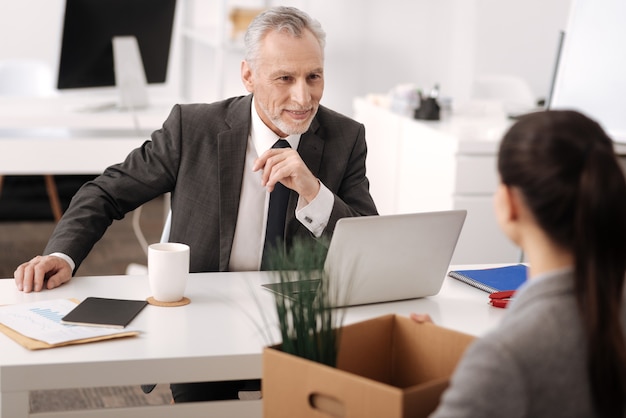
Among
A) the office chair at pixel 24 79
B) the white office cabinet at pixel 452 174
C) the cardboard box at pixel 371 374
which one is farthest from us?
the office chair at pixel 24 79

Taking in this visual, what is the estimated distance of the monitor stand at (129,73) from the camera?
4043 mm

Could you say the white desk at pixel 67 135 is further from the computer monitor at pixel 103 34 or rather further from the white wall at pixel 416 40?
the white wall at pixel 416 40

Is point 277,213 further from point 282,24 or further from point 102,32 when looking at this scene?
point 102,32

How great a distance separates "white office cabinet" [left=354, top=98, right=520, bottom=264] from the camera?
3.53 metres

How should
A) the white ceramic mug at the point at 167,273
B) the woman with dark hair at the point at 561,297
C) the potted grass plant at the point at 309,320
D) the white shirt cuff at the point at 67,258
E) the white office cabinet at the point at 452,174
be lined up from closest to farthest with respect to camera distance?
the woman with dark hair at the point at 561,297, the potted grass plant at the point at 309,320, the white ceramic mug at the point at 167,273, the white shirt cuff at the point at 67,258, the white office cabinet at the point at 452,174

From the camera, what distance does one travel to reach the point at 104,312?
65.2 inches

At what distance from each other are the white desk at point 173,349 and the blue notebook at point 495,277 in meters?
0.09

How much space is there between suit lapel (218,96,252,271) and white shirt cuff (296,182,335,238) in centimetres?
19

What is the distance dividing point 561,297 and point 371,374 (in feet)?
1.43

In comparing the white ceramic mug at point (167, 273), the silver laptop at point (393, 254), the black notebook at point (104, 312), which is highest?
the silver laptop at point (393, 254)

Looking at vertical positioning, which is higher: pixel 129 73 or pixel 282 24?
pixel 282 24

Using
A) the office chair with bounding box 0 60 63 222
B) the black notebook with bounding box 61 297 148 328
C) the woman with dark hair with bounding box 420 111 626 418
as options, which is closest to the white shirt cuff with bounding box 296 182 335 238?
the black notebook with bounding box 61 297 148 328

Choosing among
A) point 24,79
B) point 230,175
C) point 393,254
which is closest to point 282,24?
point 230,175

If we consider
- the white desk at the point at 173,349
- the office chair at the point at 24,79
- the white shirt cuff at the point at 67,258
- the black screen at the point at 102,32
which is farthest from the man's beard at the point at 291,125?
the office chair at the point at 24,79
